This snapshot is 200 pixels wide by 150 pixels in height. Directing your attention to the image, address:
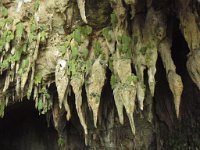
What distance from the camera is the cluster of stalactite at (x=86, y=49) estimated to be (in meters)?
6.28

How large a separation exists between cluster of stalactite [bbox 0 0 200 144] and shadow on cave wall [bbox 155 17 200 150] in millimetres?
1118

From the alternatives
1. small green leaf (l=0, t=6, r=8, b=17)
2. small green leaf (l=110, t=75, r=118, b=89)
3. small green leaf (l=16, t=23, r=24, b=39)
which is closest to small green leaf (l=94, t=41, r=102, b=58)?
small green leaf (l=110, t=75, r=118, b=89)

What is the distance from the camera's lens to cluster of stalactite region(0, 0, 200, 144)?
20.6 feet

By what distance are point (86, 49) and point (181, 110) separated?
2.78 m

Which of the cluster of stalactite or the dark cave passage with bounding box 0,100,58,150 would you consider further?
the dark cave passage with bounding box 0,100,58,150

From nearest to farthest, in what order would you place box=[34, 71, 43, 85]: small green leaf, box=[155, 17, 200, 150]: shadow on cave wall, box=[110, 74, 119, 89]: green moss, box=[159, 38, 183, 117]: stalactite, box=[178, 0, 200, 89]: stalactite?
1. box=[178, 0, 200, 89]: stalactite
2. box=[159, 38, 183, 117]: stalactite
3. box=[110, 74, 119, 89]: green moss
4. box=[34, 71, 43, 85]: small green leaf
5. box=[155, 17, 200, 150]: shadow on cave wall

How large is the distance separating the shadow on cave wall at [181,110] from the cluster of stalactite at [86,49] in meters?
1.12

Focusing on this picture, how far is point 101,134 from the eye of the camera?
8.34 metres

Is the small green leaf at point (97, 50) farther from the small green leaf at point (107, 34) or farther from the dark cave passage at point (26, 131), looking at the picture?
the dark cave passage at point (26, 131)

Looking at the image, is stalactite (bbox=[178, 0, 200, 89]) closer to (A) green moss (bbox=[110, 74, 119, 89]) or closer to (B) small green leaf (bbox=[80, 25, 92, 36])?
(A) green moss (bbox=[110, 74, 119, 89])

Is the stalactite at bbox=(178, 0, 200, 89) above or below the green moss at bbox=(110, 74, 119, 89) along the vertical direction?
above

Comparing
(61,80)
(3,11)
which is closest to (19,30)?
(3,11)

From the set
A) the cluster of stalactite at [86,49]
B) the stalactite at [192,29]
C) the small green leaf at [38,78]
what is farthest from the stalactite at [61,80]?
the stalactite at [192,29]

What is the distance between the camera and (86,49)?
6.78m
